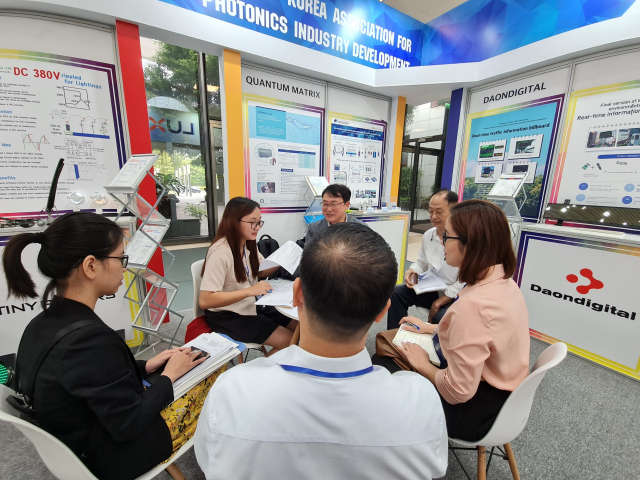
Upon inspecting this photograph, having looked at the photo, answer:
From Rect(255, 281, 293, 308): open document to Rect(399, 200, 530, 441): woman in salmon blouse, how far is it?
674 mm

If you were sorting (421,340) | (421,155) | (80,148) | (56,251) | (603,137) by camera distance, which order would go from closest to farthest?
(56,251), (421,340), (80,148), (603,137), (421,155)

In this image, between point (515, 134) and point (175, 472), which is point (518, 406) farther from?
point (515, 134)

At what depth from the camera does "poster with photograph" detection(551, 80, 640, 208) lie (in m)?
2.70

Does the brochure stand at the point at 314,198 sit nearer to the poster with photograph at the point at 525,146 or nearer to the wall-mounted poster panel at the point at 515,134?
the wall-mounted poster panel at the point at 515,134

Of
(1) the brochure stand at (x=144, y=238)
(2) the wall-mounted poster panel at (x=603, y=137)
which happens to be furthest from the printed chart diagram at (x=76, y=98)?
(2) the wall-mounted poster panel at (x=603, y=137)

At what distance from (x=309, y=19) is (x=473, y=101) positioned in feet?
7.89

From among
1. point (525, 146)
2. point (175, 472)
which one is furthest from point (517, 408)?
point (525, 146)

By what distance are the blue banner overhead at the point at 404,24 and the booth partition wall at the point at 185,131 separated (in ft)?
7.72

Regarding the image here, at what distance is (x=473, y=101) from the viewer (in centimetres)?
393

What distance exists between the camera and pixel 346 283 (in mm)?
604

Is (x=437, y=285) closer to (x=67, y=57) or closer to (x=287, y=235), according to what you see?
(x=287, y=235)

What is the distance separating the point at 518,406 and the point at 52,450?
60.4 inches

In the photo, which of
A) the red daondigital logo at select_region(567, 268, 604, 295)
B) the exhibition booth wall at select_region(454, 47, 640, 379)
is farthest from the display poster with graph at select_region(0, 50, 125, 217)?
the red daondigital logo at select_region(567, 268, 604, 295)

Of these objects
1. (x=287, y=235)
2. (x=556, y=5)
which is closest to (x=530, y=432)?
(x=287, y=235)
